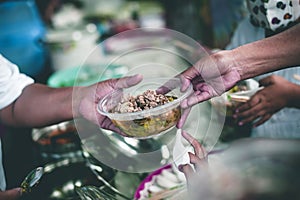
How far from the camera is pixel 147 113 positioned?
113cm

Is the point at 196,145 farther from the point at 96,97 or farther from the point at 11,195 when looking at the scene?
the point at 11,195

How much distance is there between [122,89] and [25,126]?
0.53 meters

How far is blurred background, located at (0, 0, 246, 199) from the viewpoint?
1.66 metres

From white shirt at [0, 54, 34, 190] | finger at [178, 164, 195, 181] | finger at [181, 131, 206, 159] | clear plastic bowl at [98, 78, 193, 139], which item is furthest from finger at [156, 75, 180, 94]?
white shirt at [0, 54, 34, 190]

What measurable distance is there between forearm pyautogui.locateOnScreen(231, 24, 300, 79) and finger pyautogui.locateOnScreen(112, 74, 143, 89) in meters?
0.32

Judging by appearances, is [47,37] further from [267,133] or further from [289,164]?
[289,164]

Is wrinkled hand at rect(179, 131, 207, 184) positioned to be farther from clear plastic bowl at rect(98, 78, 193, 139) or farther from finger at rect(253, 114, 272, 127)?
finger at rect(253, 114, 272, 127)

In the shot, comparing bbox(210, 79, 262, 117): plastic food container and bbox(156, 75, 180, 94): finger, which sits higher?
bbox(156, 75, 180, 94): finger

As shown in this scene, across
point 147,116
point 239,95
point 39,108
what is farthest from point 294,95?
point 39,108

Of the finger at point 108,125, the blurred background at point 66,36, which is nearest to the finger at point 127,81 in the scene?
the finger at point 108,125

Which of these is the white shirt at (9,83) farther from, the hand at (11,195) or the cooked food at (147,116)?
the cooked food at (147,116)

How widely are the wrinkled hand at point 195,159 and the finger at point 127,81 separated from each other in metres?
0.23

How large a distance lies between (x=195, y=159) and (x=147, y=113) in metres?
0.18

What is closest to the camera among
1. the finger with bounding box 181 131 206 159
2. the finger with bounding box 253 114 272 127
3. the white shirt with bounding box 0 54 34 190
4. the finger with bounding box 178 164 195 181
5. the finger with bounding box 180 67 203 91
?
the finger with bounding box 178 164 195 181
